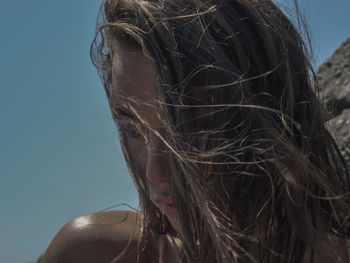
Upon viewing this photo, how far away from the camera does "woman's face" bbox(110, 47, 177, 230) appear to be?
144 cm

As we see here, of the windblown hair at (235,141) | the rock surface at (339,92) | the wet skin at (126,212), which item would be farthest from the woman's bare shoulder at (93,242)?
the rock surface at (339,92)

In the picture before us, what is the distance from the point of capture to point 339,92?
9.42 ft

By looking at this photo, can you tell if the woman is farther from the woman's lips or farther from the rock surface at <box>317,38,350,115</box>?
the rock surface at <box>317,38,350,115</box>

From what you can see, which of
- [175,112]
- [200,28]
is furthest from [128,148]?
[200,28]

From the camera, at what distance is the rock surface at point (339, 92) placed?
2635 millimetres

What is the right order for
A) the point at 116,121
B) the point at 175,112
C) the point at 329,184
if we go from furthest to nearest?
1. the point at 116,121
2. the point at 329,184
3. the point at 175,112

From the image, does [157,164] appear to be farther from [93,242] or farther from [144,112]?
[93,242]

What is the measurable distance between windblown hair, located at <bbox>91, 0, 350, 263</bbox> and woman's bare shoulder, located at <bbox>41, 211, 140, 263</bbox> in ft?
1.31

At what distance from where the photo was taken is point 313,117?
155 centimetres

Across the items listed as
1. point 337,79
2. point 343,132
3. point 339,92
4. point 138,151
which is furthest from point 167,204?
point 337,79

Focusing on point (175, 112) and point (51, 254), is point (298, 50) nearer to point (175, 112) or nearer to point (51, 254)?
point (175, 112)

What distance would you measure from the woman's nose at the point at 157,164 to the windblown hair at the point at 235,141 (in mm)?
35

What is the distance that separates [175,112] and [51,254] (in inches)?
33.5

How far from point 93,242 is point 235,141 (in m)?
0.77
